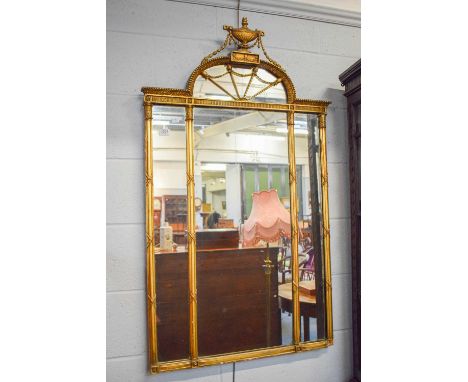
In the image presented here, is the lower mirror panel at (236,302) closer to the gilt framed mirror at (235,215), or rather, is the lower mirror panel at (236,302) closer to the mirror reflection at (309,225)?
the gilt framed mirror at (235,215)

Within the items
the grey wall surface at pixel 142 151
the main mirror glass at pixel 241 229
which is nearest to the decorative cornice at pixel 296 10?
the grey wall surface at pixel 142 151

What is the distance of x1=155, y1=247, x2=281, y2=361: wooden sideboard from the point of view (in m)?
1.73

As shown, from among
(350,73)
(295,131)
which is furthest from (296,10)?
(295,131)

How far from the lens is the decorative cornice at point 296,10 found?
1.88 meters

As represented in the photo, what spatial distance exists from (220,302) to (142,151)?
36.3 inches

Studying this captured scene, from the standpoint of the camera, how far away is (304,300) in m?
1.96

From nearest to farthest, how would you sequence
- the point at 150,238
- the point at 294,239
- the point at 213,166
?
the point at 150,238 → the point at 213,166 → the point at 294,239

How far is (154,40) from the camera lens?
1779mm

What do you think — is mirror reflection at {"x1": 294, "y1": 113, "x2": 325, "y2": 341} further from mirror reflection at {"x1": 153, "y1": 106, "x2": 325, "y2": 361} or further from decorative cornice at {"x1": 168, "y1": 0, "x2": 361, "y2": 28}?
decorative cornice at {"x1": 168, "y1": 0, "x2": 361, "y2": 28}

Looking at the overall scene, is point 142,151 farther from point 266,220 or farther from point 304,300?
point 304,300

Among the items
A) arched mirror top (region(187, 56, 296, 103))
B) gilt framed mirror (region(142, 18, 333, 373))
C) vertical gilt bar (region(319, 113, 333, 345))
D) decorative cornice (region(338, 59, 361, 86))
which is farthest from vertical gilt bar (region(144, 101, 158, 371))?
decorative cornice (region(338, 59, 361, 86))
